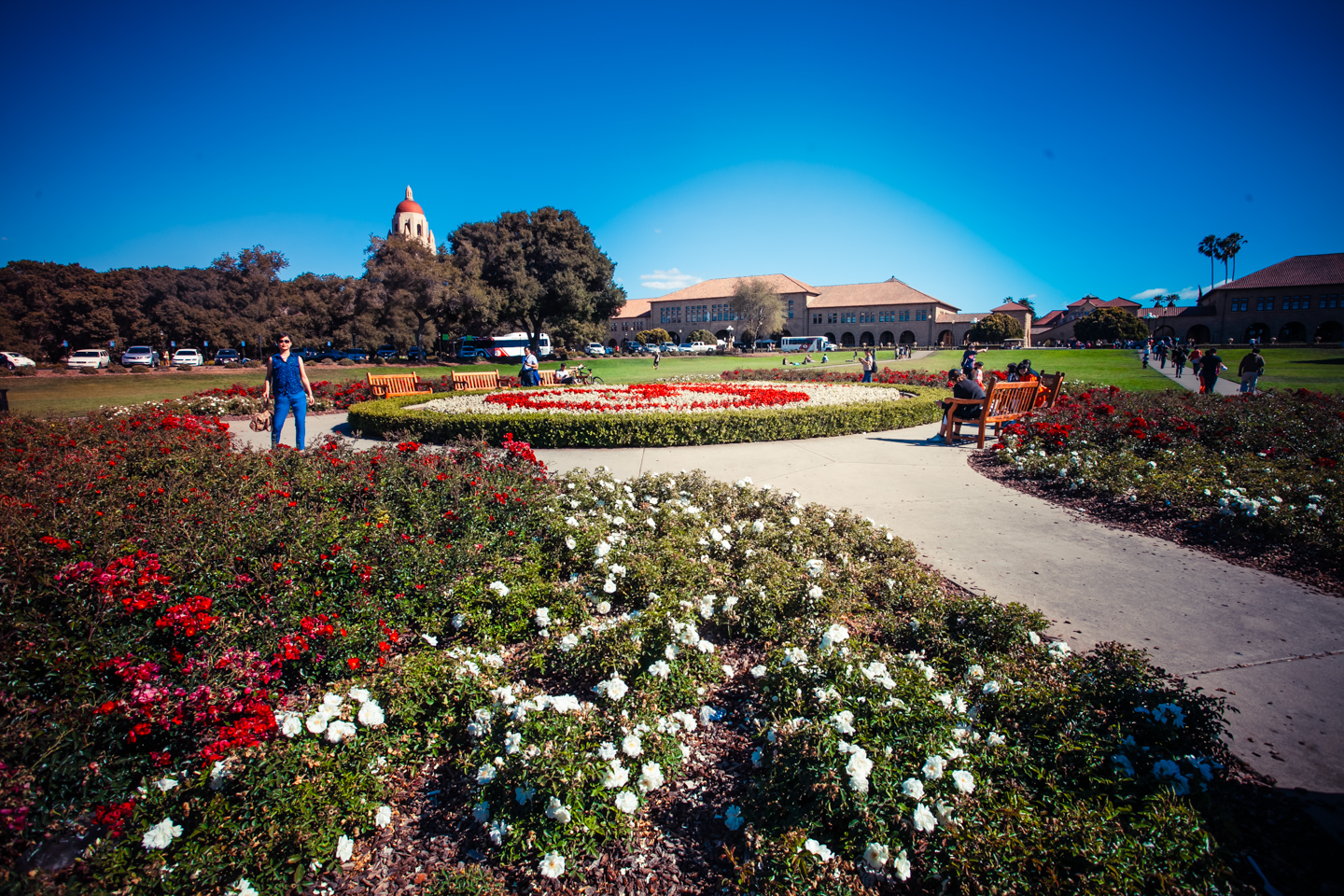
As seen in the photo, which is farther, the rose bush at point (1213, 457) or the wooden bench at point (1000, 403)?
the wooden bench at point (1000, 403)

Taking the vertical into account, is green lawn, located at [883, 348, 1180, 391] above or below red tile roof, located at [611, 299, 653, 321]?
below

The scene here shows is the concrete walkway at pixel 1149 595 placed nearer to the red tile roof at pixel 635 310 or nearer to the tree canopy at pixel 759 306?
the tree canopy at pixel 759 306

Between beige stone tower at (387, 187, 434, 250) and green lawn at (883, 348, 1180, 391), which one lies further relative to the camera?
beige stone tower at (387, 187, 434, 250)

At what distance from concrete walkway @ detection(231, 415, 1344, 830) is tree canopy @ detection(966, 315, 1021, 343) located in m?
67.2

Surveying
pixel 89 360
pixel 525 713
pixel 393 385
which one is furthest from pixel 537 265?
pixel 525 713

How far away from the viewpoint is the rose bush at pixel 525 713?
178cm

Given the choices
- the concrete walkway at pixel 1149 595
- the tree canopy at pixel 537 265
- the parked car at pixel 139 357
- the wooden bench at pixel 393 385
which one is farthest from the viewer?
the tree canopy at pixel 537 265

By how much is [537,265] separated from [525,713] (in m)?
45.2

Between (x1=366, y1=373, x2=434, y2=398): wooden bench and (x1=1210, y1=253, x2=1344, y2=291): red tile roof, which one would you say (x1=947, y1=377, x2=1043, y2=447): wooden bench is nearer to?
(x1=366, y1=373, x2=434, y2=398): wooden bench

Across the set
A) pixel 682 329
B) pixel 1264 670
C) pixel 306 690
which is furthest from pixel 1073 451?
pixel 682 329

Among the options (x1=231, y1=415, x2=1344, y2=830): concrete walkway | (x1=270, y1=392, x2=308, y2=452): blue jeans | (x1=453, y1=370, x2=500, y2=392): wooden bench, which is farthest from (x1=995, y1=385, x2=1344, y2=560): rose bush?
(x1=453, y1=370, x2=500, y2=392): wooden bench

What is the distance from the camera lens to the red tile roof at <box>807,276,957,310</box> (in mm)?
75512

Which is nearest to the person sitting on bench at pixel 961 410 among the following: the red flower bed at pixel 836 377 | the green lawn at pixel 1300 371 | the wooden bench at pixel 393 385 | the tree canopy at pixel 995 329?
the red flower bed at pixel 836 377

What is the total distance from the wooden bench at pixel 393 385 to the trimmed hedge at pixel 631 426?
5.53 meters
